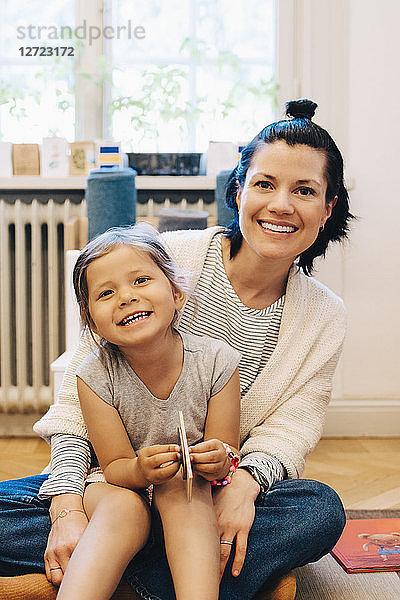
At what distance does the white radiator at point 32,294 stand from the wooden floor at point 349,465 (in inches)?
7.7

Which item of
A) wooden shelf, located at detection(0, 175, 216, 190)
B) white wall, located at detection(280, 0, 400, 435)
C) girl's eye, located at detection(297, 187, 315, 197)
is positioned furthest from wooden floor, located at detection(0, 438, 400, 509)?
girl's eye, located at detection(297, 187, 315, 197)

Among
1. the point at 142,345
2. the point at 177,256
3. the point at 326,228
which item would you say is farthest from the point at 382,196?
the point at 142,345

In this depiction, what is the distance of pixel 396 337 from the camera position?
3.02m

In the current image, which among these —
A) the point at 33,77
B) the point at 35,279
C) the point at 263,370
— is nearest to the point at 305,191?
the point at 263,370

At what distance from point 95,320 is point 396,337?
187 centimetres

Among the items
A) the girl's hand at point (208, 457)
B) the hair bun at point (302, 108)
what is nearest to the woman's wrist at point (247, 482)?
the girl's hand at point (208, 457)

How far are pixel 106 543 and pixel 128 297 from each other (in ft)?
1.28

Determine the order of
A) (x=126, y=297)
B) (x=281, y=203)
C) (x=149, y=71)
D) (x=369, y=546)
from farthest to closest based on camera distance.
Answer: (x=149, y=71) → (x=369, y=546) → (x=281, y=203) → (x=126, y=297)

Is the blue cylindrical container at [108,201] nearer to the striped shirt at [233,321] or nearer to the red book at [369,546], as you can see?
the striped shirt at [233,321]

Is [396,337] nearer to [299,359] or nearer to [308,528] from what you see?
[299,359]

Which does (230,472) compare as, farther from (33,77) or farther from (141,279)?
(33,77)

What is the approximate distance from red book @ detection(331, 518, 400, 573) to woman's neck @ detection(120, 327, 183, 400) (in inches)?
26.9

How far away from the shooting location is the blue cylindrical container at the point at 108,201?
236 centimetres

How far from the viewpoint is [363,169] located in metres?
2.94
